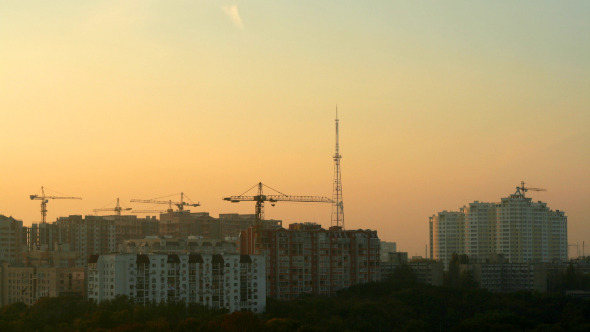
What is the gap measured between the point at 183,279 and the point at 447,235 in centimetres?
5762

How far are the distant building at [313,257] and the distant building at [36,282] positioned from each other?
11.5 metres

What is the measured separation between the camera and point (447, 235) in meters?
112

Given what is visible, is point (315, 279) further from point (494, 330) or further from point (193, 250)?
point (494, 330)

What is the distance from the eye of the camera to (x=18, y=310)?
56.6m

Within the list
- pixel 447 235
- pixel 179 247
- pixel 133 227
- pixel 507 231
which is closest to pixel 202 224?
pixel 133 227

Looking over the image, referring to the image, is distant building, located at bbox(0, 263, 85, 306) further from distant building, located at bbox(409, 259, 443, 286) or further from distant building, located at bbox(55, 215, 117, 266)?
distant building, located at bbox(409, 259, 443, 286)

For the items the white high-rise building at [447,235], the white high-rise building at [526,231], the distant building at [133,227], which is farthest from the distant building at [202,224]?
the white high-rise building at [526,231]

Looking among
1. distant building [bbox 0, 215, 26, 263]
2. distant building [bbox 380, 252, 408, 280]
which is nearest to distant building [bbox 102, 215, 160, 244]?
distant building [bbox 0, 215, 26, 263]

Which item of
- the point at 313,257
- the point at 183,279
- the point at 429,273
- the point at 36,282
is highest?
the point at 313,257

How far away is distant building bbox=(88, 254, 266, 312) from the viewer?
56500 millimetres

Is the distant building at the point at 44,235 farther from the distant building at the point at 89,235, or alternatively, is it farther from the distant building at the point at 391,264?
the distant building at the point at 391,264

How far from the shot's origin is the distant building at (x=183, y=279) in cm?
5650

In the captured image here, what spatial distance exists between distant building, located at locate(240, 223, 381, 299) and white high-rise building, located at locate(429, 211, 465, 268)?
37.9 metres

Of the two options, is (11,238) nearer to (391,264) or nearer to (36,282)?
(36,282)
